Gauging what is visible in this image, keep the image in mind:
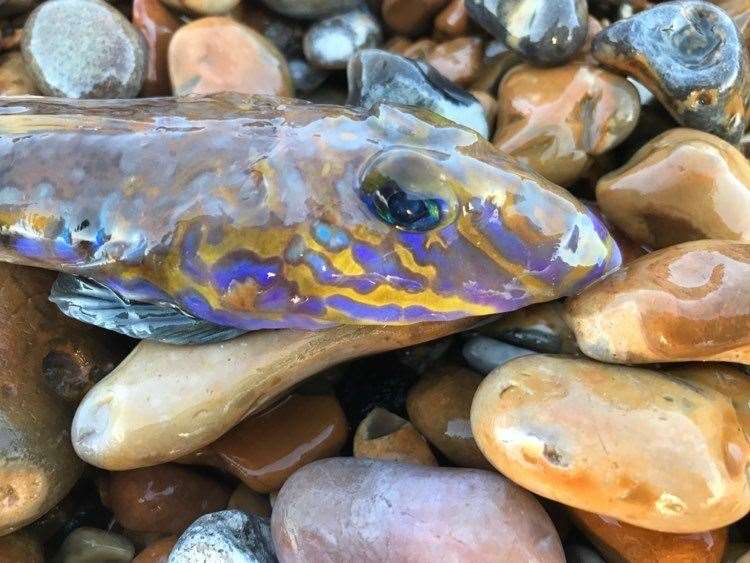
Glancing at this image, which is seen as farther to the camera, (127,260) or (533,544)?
(127,260)

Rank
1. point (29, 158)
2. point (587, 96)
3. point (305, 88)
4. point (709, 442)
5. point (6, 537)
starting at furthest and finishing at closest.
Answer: point (305, 88), point (587, 96), point (6, 537), point (29, 158), point (709, 442)

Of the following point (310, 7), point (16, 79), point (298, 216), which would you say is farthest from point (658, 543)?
point (16, 79)

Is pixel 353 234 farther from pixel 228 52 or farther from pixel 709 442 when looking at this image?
pixel 228 52

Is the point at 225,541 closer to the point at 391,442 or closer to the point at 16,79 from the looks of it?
the point at 391,442

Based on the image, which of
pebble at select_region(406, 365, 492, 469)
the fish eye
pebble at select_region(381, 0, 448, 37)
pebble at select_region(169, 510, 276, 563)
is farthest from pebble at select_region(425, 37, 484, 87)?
pebble at select_region(169, 510, 276, 563)

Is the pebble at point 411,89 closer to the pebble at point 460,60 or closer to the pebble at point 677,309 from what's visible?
the pebble at point 460,60

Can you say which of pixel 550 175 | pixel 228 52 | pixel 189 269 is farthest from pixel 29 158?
pixel 550 175

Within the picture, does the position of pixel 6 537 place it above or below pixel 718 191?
below
